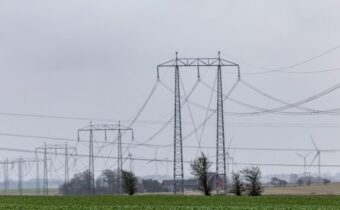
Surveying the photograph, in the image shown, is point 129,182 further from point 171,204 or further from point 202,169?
point 171,204

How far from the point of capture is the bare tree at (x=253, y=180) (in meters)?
124

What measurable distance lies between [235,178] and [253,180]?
288 centimetres

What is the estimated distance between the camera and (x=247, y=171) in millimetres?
124125

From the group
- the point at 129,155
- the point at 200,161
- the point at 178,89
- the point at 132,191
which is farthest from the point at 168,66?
the point at 129,155

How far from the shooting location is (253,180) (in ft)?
408

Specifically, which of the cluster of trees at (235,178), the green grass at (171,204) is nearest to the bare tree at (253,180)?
the cluster of trees at (235,178)

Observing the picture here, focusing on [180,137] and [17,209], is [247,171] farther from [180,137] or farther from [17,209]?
[17,209]

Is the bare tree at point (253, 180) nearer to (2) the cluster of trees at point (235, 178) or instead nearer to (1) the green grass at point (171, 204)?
(2) the cluster of trees at point (235, 178)

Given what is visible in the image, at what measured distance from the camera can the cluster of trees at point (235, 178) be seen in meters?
123

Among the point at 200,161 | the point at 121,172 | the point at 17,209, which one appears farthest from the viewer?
the point at 121,172

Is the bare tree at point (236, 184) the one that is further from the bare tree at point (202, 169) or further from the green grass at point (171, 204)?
the green grass at point (171, 204)

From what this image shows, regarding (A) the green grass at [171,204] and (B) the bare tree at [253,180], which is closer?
(A) the green grass at [171,204]

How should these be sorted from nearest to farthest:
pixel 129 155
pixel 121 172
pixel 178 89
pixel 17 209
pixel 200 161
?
pixel 17 209
pixel 178 89
pixel 200 161
pixel 121 172
pixel 129 155

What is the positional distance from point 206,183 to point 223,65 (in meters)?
36.9
